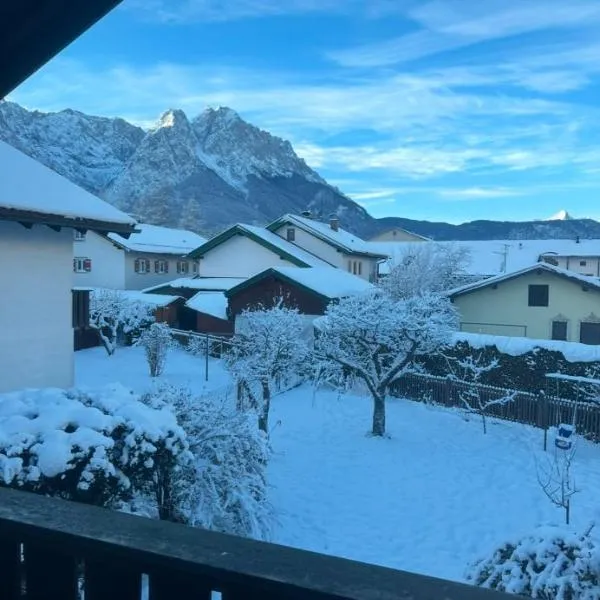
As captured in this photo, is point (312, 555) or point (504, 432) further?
point (504, 432)

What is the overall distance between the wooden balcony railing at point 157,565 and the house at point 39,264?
718cm

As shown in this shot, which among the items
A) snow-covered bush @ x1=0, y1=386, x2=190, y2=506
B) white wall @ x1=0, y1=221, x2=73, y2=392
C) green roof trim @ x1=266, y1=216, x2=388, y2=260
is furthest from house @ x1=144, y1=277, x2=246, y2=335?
snow-covered bush @ x1=0, y1=386, x2=190, y2=506

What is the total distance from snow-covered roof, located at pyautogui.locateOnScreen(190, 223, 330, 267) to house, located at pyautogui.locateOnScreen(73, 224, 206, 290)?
4.43 meters

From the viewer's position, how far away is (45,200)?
27.2 ft

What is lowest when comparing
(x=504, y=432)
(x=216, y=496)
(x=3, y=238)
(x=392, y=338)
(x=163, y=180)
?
(x=504, y=432)

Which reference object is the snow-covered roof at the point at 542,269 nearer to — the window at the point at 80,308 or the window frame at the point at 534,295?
the window frame at the point at 534,295

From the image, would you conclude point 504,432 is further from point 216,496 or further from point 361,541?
point 216,496

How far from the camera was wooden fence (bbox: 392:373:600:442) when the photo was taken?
14.0m

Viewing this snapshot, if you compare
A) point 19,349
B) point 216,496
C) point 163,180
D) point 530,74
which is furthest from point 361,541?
point 163,180

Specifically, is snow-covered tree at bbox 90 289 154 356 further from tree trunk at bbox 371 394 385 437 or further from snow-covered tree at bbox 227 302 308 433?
tree trunk at bbox 371 394 385 437

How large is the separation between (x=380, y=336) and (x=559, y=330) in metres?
14.3

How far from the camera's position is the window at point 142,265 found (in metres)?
38.5

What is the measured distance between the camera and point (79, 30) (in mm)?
1642

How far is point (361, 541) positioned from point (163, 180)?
13914cm
